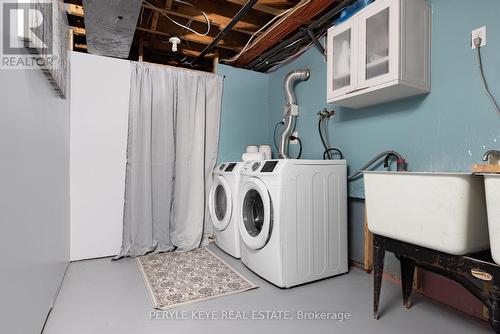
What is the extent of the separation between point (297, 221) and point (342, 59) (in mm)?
1304

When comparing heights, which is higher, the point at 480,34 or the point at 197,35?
the point at 197,35

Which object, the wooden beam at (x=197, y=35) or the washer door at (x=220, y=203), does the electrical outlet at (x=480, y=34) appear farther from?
the wooden beam at (x=197, y=35)

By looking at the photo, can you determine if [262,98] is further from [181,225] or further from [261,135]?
[181,225]

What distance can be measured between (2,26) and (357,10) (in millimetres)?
2159

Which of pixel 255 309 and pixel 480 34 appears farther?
pixel 255 309

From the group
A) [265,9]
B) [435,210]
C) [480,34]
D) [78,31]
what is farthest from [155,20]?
[435,210]

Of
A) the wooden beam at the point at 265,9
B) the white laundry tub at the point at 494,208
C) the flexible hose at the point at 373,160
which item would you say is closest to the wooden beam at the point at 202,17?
the wooden beam at the point at 265,9

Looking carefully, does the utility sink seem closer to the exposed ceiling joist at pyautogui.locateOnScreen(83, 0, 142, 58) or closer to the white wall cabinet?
the white wall cabinet

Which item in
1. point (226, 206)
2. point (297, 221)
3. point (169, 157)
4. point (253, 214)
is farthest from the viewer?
point (169, 157)

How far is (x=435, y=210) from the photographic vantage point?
126 centimetres

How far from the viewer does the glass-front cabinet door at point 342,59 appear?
6.45 ft

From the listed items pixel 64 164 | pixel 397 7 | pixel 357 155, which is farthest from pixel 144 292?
pixel 397 7

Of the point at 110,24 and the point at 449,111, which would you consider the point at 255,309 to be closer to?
the point at 449,111

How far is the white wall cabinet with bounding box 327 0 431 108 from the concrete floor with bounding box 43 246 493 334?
1428mm
